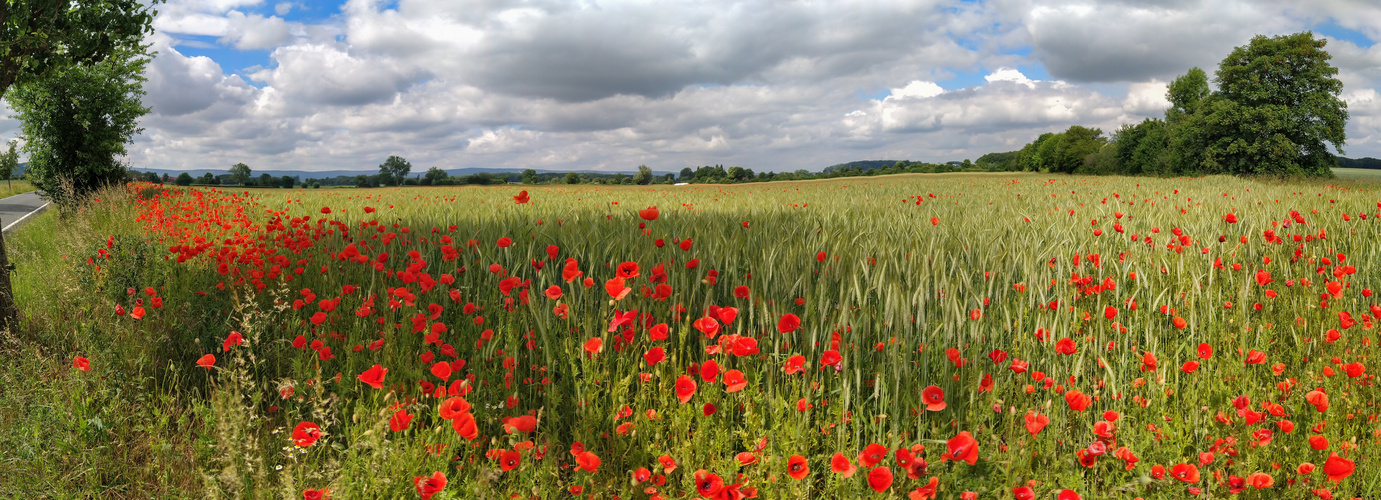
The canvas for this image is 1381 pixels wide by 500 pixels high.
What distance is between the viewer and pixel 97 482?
96.5 inches

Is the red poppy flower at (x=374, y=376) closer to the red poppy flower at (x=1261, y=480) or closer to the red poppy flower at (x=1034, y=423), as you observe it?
the red poppy flower at (x=1034, y=423)

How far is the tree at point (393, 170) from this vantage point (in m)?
44.8

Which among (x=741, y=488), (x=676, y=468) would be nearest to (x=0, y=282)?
(x=676, y=468)

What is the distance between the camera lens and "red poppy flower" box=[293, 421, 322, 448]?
1.96 meters

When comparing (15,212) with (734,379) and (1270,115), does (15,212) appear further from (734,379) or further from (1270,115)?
(1270,115)

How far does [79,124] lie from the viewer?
760 inches

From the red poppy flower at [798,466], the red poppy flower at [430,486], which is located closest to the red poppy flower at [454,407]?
the red poppy flower at [430,486]

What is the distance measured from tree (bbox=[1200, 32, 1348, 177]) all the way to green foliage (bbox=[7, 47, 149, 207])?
1924 inches

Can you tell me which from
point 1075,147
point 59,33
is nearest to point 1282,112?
point 1075,147

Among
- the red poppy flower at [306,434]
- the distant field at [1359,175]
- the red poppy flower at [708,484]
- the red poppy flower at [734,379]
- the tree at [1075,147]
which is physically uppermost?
the tree at [1075,147]

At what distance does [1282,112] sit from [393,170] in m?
56.5

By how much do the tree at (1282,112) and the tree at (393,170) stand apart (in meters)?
50.8

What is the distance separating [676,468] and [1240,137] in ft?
142

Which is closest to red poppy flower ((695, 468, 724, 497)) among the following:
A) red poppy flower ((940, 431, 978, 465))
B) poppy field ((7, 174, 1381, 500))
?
poppy field ((7, 174, 1381, 500))
